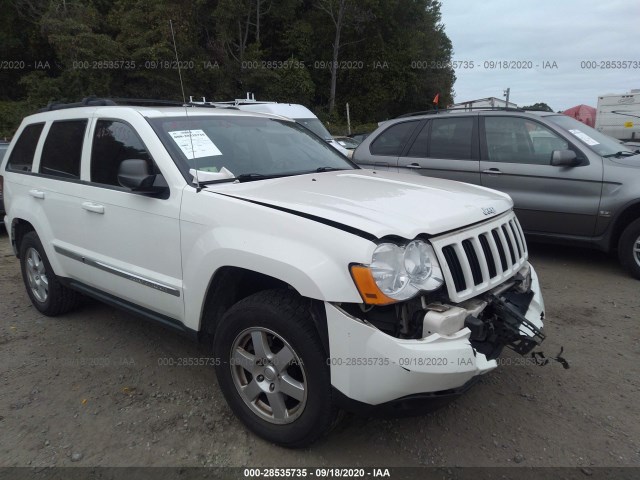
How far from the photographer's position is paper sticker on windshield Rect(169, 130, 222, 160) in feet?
10.5

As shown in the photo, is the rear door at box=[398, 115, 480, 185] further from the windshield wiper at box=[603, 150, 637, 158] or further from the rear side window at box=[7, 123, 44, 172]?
the rear side window at box=[7, 123, 44, 172]

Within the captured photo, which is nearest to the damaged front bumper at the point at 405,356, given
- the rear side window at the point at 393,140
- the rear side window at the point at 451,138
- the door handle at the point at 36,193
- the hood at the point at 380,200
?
the hood at the point at 380,200

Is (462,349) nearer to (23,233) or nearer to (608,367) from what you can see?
(608,367)

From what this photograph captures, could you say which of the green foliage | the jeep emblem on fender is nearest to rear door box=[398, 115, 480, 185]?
the jeep emblem on fender

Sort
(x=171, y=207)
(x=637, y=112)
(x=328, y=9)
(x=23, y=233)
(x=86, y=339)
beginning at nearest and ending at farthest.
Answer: (x=171, y=207), (x=86, y=339), (x=23, y=233), (x=637, y=112), (x=328, y=9)

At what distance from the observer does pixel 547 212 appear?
564 centimetres

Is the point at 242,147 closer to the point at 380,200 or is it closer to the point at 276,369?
the point at 380,200

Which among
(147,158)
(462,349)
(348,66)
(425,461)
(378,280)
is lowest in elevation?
(425,461)

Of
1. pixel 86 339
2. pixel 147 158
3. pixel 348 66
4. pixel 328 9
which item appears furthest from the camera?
pixel 348 66

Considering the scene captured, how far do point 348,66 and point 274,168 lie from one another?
113 ft

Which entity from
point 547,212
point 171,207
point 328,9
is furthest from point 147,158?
point 328,9

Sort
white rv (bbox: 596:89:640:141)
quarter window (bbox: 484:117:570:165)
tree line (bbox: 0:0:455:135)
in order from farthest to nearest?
tree line (bbox: 0:0:455:135), white rv (bbox: 596:89:640:141), quarter window (bbox: 484:117:570:165)

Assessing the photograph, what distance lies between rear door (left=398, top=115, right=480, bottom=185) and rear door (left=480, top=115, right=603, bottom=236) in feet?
Answer: 0.43

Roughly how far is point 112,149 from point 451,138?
4167 mm
